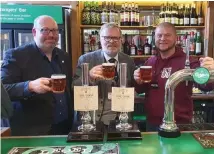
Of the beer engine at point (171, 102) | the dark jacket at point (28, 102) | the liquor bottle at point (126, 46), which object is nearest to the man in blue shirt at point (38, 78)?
the dark jacket at point (28, 102)

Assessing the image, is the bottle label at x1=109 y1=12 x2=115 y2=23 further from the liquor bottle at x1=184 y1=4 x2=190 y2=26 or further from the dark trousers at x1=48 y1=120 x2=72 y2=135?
the dark trousers at x1=48 y1=120 x2=72 y2=135

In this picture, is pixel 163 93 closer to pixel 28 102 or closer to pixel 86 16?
pixel 28 102

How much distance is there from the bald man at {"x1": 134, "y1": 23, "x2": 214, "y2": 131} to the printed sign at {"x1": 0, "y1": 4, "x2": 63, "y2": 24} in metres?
1.67

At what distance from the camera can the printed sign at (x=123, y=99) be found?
133cm

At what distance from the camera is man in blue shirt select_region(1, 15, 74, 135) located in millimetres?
1937

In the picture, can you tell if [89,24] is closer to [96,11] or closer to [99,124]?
[96,11]

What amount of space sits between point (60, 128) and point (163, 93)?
871mm

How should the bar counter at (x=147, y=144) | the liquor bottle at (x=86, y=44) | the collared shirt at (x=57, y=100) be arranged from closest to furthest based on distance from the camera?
the bar counter at (x=147, y=144) < the collared shirt at (x=57, y=100) < the liquor bottle at (x=86, y=44)

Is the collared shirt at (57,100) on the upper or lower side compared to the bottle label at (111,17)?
lower

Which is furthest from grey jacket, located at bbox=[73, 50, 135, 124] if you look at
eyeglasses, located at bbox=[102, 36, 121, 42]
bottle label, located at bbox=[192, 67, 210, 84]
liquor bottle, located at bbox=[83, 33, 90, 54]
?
liquor bottle, located at bbox=[83, 33, 90, 54]

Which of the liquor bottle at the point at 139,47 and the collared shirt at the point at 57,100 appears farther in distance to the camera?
the liquor bottle at the point at 139,47

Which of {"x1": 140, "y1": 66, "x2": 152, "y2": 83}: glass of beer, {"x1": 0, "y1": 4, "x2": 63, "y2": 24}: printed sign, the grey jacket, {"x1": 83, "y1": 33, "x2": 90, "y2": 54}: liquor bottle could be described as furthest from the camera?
{"x1": 83, "y1": 33, "x2": 90, "y2": 54}: liquor bottle

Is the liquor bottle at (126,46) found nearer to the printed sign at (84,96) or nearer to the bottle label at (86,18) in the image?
the bottle label at (86,18)

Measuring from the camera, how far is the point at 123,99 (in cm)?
133
